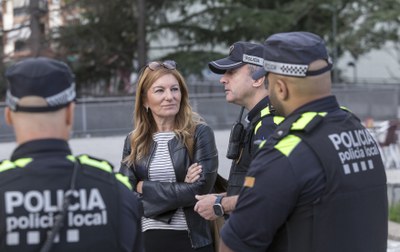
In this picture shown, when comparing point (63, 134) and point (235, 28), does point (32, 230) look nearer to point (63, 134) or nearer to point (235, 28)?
point (63, 134)

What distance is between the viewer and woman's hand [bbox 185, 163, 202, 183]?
3.77 meters

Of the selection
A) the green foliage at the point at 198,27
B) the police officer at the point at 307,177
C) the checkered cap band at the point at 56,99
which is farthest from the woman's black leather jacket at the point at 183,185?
the green foliage at the point at 198,27

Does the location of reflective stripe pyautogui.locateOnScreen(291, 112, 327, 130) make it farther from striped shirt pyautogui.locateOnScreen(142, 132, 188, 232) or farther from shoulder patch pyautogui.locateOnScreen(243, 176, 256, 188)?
striped shirt pyautogui.locateOnScreen(142, 132, 188, 232)

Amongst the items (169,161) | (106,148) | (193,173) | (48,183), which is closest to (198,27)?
(106,148)

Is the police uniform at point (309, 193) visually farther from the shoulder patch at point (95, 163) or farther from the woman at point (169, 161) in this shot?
the woman at point (169, 161)

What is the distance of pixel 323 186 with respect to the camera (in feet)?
7.75

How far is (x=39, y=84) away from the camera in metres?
2.14

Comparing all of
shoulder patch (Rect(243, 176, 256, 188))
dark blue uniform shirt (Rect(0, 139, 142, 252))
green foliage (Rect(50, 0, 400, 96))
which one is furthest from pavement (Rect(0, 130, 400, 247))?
green foliage (Rect(50, 0, 400, 96))

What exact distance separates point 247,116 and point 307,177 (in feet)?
3.94

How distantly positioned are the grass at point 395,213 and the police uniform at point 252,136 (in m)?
4.92

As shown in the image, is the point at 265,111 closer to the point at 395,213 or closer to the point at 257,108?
the point at 257,108

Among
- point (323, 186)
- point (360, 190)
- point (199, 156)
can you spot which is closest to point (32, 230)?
point (323, 186)

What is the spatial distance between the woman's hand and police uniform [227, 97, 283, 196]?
1.36 feet

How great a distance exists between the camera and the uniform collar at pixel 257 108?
340 cm
